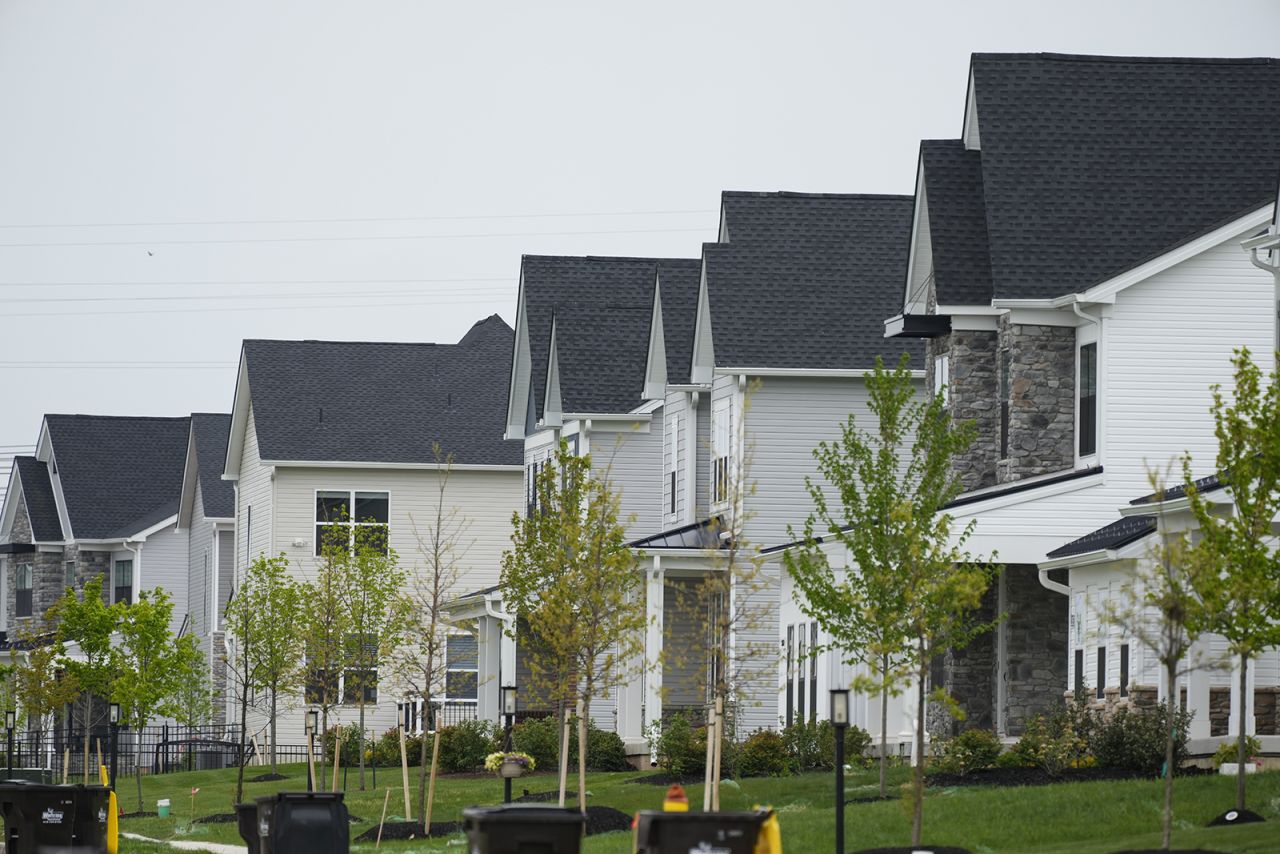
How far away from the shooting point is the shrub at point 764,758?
103 feet

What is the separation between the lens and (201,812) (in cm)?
3500

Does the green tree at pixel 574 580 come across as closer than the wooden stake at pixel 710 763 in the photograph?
No

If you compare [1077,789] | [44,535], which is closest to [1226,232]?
[1077,789]

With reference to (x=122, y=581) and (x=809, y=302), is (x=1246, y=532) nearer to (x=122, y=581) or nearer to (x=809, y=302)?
(x=809, y=302)

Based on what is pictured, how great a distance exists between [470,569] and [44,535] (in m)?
20.8

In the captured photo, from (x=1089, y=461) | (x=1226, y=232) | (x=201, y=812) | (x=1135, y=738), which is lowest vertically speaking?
(x=201, y=812)

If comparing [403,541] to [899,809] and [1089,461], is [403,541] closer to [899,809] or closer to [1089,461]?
[1089,461]

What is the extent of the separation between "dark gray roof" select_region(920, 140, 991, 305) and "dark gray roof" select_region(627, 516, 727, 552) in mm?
6527

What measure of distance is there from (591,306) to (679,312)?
4.11 m

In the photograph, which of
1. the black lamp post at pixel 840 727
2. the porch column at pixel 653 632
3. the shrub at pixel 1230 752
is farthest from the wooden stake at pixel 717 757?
the porch column at pixel 653 632

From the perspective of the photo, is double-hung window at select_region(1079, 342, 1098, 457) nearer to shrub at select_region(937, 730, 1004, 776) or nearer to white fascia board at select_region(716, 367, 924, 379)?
white fascia board at select_region(716, 367, 924, 379)

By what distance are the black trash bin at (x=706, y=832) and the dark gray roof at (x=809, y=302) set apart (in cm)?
2458

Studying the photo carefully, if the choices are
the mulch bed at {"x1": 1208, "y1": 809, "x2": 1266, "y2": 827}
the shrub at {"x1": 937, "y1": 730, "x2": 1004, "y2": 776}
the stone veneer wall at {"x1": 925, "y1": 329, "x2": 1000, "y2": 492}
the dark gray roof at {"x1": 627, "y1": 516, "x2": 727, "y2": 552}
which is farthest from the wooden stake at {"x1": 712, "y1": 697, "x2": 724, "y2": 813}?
the dark gray roof at {"x1": 627, "y1": 516, "x2": 727, "y2": 552}

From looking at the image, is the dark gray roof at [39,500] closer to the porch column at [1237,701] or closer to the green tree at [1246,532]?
the porch column at [1237,701]
